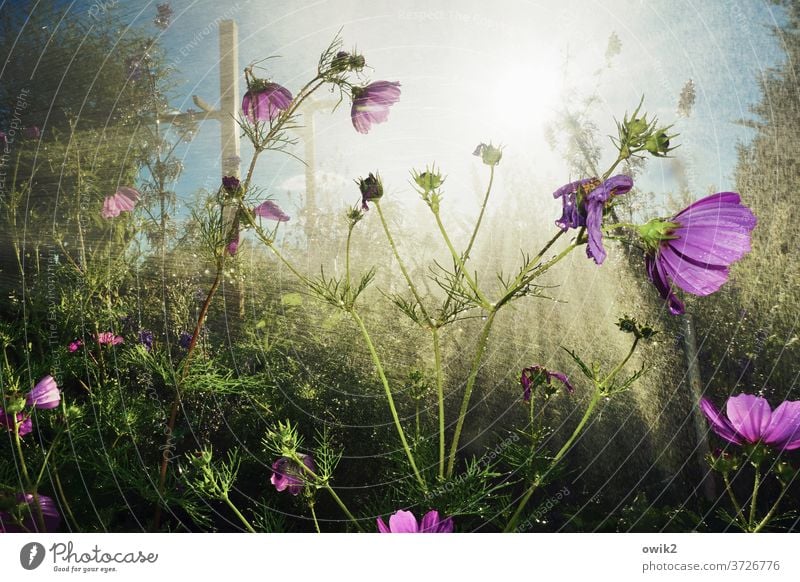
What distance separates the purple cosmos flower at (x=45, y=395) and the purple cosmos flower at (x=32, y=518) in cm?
10

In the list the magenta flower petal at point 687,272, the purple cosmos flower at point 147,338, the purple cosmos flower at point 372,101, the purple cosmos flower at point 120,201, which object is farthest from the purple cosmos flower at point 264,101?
the magenta flower petal at point 687,272

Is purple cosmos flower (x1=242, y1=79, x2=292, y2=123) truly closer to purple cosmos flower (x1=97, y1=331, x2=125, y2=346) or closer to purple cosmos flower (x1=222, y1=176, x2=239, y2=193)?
purple cosmos flower (x1=222, y1=176, x2=239, y2=193)

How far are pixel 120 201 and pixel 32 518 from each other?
0.38 meters

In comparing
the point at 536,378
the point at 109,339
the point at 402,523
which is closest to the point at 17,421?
the point at 109,339

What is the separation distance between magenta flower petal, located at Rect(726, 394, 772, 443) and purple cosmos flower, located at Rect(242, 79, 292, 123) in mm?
579

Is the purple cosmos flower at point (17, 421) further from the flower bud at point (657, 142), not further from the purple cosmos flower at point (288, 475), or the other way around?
the flower bud at point (657, 142)

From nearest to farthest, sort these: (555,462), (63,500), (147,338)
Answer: (555,462) → (63,500) → (147,338)

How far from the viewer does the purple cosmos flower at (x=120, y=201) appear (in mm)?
724

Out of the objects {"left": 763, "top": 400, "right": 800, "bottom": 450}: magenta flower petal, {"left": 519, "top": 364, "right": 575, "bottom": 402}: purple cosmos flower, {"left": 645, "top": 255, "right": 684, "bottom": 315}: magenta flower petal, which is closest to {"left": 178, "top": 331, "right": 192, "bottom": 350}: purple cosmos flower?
{"left": 519, "top": 364, "right": 575, "bottom": 402}: purple cosmos flower

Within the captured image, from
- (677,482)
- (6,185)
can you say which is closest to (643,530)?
(677,482)

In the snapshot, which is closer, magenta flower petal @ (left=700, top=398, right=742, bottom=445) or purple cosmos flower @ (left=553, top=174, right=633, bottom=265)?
purple cosmos flower @ (left=553, top=174, right=633, bottom=265)

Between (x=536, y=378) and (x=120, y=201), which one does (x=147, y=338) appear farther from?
(x=536, y=378)

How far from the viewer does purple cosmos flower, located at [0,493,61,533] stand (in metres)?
0.64

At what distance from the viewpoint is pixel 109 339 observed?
0.74 m
